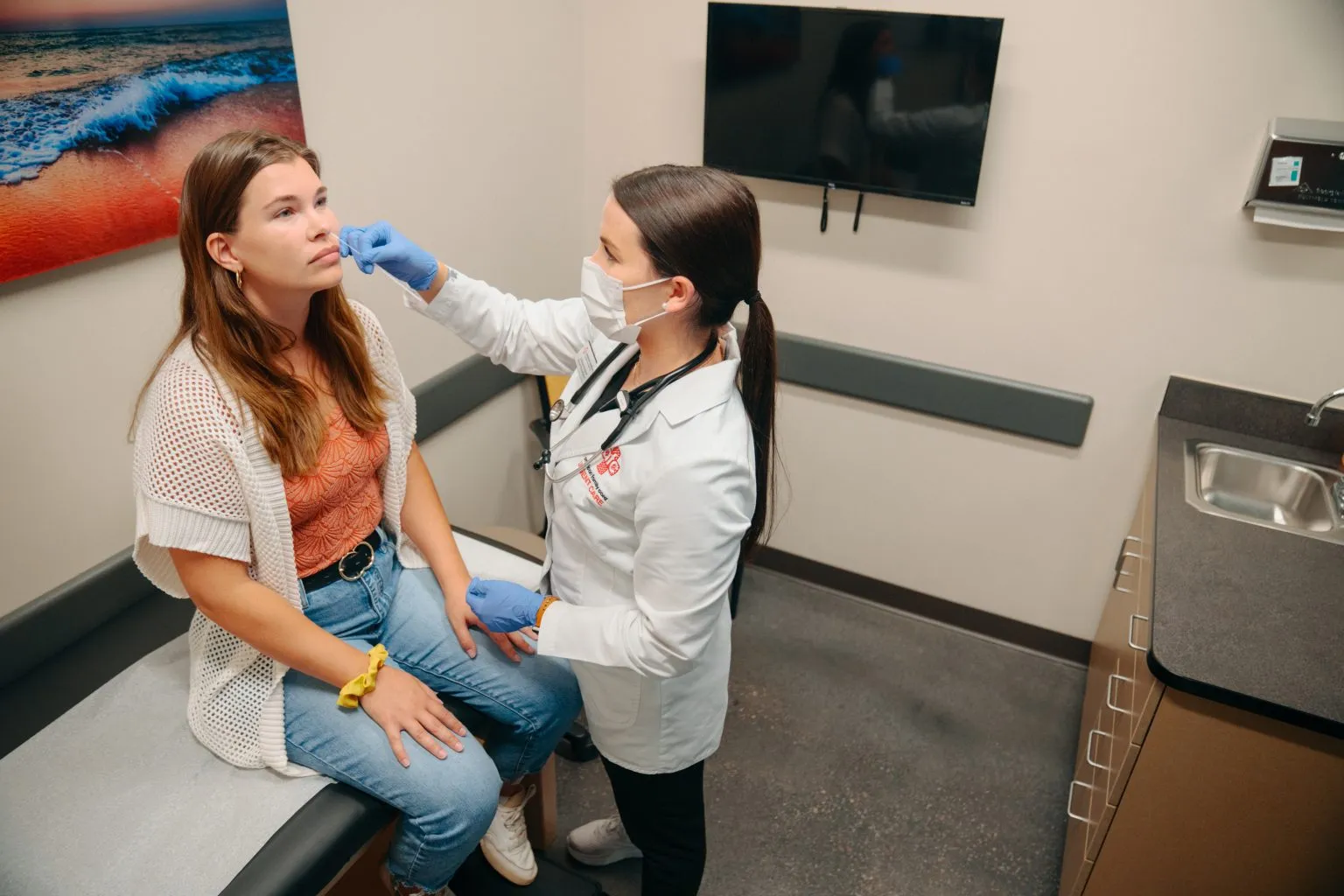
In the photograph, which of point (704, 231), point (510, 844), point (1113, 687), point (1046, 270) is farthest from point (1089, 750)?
point (704, 231)

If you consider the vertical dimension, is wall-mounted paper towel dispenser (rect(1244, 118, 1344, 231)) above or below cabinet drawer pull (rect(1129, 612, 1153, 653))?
above

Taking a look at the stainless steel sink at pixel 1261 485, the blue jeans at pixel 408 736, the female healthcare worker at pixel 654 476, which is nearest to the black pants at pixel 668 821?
the female healthcare worker at pixel 654 476

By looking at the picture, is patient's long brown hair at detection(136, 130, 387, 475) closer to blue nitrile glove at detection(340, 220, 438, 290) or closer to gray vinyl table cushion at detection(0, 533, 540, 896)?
blue nitrile glove at detection(340, 220, 438, 290)

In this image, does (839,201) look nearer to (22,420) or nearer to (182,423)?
(182,423)

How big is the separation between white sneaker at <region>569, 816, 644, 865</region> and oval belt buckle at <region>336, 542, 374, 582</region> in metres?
0.79

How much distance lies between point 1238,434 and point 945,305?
2.53 feet

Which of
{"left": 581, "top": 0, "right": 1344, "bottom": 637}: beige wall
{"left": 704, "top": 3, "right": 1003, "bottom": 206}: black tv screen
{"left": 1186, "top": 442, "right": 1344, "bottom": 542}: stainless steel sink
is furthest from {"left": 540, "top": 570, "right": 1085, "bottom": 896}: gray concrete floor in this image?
{"left": 704, "top": 3, "right": 1003, "bottom": 206}: black tv screen

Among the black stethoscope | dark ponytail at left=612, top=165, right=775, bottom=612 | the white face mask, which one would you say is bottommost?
the black stethoscope

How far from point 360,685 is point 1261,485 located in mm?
2058

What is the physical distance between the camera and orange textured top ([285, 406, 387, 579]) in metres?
1.31

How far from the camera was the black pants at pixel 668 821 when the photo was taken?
1.42 meters

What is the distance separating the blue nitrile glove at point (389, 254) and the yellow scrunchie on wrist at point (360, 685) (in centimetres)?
60

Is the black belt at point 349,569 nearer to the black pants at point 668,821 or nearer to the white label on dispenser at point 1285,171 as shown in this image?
the black pants at point 668,821

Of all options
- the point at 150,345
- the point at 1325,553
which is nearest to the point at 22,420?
the point at 150,345
